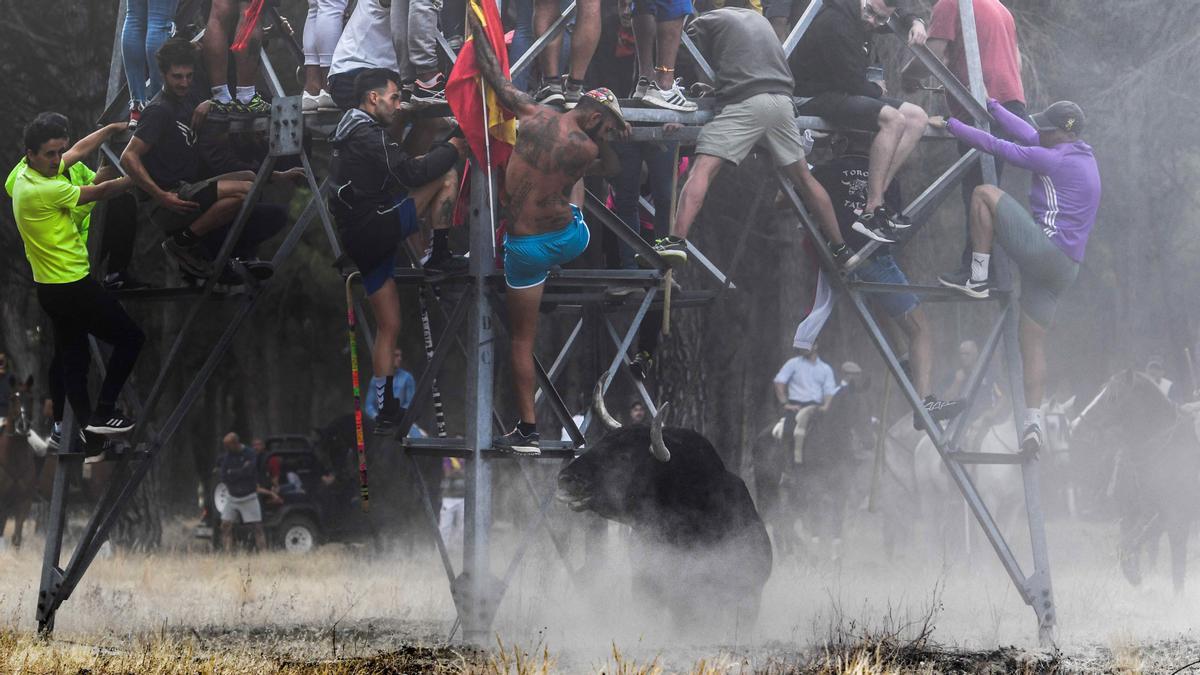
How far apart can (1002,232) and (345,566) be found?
28.0 ft

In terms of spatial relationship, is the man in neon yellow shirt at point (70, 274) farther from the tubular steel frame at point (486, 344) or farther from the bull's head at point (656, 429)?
the bull's head at point (656, 429)

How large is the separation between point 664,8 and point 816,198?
1.84 metres

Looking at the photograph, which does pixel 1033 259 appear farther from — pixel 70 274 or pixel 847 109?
pixel 70 274

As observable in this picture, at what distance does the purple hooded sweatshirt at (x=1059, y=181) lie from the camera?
1294 centimetres

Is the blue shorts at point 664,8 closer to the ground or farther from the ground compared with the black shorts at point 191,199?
farther from the ground

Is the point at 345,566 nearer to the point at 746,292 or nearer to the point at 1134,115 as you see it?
the point at 746,292

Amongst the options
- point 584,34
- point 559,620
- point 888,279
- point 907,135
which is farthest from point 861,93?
point 559,620

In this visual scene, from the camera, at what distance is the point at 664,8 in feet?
40.4

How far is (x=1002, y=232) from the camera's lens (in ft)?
42.3

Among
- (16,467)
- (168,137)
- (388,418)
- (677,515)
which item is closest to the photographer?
(677,515)

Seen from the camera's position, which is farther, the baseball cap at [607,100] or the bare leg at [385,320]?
the bare leg at [385,320]

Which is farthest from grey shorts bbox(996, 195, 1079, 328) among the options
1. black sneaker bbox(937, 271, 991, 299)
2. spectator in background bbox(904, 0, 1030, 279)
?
spectator in background bbox(904, 0, 1030, 279)

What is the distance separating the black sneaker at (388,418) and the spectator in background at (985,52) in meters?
4.78

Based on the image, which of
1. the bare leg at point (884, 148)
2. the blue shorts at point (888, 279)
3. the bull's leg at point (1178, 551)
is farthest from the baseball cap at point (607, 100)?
the bull's leg at point (1178, 551)
